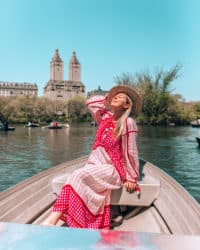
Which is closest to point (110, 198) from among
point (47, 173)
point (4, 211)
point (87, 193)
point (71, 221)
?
point (87, 193)

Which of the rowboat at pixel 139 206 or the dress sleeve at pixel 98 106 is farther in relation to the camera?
the dress sleeve at pixel 98 106

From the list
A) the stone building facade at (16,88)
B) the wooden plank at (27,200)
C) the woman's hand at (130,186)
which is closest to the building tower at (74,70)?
the stone building facade at (16,88)

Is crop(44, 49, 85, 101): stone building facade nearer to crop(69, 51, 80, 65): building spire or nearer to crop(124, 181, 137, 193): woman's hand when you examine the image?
crop(69, 51, 80, 65): building spire

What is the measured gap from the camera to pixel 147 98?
50500 millimetres

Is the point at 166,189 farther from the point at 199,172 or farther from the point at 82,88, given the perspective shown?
the point at 82,88

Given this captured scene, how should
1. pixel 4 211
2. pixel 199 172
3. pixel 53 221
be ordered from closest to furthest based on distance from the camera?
pixel 53 221 → pixel 4 211 → pixel 199 172

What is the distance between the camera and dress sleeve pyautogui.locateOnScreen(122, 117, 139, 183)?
2879 millimetres

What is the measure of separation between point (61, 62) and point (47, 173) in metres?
157

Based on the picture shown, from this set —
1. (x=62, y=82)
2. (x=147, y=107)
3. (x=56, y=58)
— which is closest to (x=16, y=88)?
(x=62, y=82)

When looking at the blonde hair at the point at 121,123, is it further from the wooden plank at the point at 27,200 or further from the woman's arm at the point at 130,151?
the wooden plank at the point at 27,200

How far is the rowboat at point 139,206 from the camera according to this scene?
257cm

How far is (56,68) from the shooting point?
15200 centimetres

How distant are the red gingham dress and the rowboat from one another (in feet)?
0.63

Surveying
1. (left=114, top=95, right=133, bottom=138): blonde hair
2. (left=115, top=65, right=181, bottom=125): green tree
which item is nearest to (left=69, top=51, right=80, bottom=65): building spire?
(left=115, top=65, right=181, bottom=125): green tree
